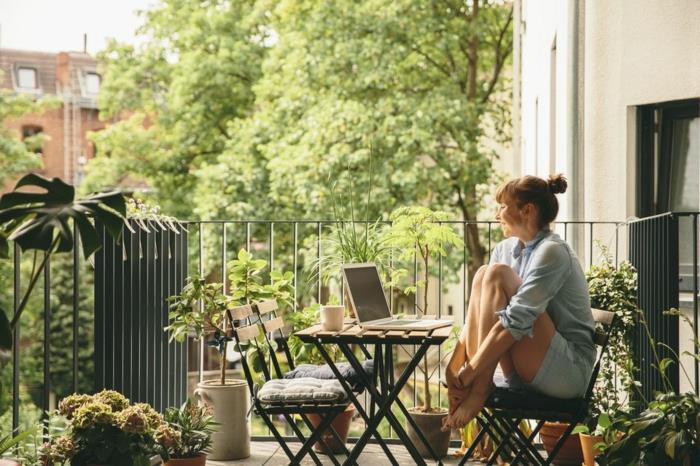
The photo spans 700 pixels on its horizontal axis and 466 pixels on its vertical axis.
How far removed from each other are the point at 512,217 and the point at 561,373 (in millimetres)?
654

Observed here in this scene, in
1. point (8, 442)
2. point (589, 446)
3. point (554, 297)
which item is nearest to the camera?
point (8, 442)

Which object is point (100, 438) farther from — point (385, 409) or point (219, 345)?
point (219, 345)

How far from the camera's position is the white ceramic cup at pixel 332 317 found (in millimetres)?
3691

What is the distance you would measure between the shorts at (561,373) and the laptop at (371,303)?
1.58 feet

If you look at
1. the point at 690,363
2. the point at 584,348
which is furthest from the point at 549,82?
the point at 584,348

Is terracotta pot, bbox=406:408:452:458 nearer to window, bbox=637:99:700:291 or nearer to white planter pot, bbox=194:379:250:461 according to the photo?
white planter pot, bbox=194:379:250:461

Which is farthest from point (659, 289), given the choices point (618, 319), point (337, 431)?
point (337, 431)

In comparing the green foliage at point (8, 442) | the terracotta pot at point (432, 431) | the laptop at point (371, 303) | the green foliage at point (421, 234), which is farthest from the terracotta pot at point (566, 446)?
the green foliage at point (8, 442)

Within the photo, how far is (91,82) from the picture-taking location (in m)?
32.2

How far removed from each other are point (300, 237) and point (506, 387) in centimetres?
1163

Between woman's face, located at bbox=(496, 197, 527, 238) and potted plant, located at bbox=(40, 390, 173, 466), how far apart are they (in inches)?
63.3

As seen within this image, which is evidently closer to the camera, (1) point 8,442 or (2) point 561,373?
(1) point 8,442

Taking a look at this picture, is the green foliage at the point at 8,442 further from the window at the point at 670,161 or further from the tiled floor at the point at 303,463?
the window at the point at 670,161

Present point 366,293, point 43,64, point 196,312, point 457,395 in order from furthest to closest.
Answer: point 43,64 < point 196,312 < point 366,293 < point 457,395
